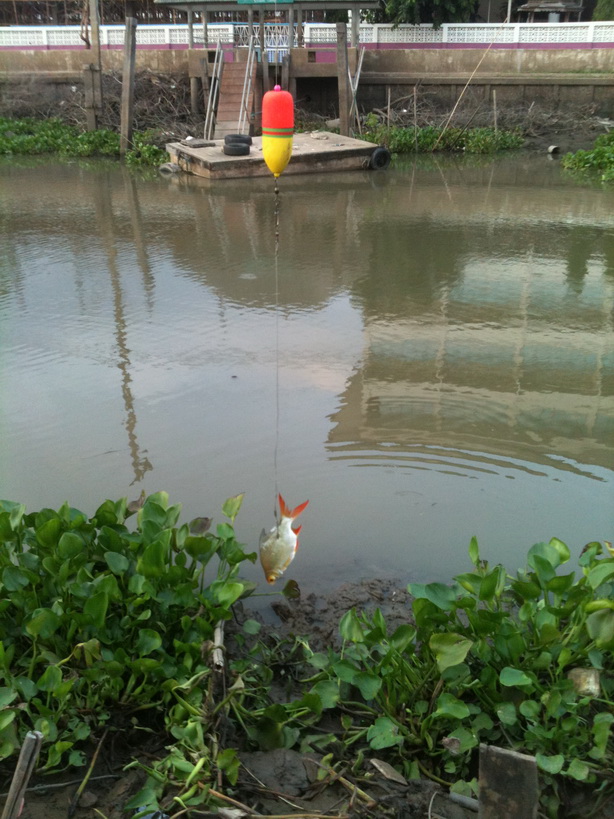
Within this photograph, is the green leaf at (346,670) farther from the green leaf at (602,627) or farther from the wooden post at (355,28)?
the wooden post at (355,28)

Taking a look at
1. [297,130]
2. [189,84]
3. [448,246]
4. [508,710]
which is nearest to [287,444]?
[508,710]

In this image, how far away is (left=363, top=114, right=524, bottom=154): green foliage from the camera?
16.4 meters

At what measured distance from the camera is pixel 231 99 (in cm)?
1650

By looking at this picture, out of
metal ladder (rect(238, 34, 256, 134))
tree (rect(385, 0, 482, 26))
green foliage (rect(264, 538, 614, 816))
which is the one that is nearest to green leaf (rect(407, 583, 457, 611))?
green foliage (rect(264, 538, 614, 816))

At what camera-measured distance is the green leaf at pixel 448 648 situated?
224 cm

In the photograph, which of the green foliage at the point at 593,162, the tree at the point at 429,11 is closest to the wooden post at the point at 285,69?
the tree at the point at 429,11

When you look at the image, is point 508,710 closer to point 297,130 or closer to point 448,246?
point 448,246

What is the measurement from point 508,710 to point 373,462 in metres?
2.03

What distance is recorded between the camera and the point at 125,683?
2.43m

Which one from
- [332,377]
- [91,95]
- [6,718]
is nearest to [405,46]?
[91,95]

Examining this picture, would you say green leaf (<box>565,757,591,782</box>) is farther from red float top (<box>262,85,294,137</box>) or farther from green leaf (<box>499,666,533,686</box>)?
red float top (<box>262,85,294,137</box>)

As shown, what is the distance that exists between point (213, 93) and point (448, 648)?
16.2 meters

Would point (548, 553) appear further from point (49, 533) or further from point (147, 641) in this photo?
point (49, 533)

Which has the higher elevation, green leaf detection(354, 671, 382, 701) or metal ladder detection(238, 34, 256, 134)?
metal ladder detection(238, 34, 256, 134)
